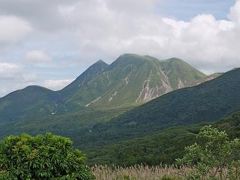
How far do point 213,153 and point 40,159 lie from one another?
5777 mm

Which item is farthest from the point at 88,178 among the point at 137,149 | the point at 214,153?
the point at 137,149

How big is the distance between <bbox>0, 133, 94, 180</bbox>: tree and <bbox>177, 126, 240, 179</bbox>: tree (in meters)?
3.74

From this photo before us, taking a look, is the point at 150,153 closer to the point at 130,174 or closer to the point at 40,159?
the point at 130,174

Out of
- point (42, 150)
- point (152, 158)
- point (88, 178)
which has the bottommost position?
point (152, 158)

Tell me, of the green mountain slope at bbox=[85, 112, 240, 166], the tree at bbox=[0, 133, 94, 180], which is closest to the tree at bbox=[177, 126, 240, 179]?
the tree at bbox=[0, 133, 94, 180]

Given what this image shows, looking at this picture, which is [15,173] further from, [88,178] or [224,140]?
[224,140]

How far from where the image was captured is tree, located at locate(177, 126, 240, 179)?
51.3 feet

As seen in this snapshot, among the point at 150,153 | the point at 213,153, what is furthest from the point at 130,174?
the point at 150,153

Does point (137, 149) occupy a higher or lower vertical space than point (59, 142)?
lower

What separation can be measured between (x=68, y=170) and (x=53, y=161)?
0.63 meters

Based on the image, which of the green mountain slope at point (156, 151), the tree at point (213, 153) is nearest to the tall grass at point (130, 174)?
the tree at point (213, 153)

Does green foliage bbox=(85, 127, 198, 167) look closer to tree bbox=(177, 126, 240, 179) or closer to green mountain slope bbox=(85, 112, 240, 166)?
green mountain slope bbox=(85, 112, 240, 166)

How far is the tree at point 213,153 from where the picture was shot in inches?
616

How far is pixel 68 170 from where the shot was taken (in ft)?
55.1
